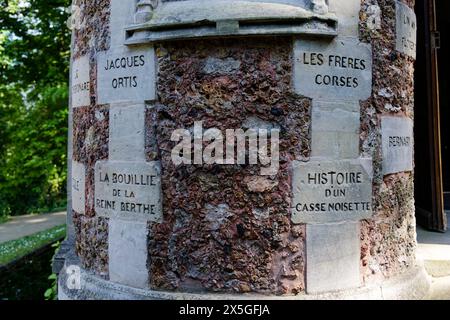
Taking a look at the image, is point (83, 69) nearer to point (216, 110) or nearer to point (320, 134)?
point (216, 110)

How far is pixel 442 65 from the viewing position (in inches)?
328

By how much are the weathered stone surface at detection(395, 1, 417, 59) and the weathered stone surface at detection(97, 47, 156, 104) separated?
1922 millimetres

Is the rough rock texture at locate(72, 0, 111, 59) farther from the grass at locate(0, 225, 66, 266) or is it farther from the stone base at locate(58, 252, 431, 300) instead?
the grass at locate(0, 225, 66, 266)

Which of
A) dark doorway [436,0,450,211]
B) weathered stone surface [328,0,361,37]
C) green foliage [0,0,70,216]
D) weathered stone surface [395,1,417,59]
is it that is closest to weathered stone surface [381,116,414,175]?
weathered stone surface [395,1,417,59]

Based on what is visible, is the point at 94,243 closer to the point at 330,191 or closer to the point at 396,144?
the point at 330,191

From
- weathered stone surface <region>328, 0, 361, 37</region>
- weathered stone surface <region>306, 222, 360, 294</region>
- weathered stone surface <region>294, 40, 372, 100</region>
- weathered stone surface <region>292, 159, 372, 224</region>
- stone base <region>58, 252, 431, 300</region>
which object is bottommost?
stone base <region>58, 252, 431, 300</region>

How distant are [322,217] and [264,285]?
1.98 ft

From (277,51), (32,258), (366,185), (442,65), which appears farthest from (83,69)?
(442,65)

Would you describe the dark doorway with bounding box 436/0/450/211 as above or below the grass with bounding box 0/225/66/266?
above

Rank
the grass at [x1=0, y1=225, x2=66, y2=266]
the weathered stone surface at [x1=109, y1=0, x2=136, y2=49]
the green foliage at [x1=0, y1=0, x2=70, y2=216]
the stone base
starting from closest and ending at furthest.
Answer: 1. the stone base
2. the weathered stone surface at [x1=109, y1=0, x2=136, y2=49]
3. the grass at [x1=0, y1=225, x2=66, y2=266]
4. the green foliage at [x1=0, y1=0, x2=70, y2=216]

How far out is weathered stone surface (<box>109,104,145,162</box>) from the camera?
358cm

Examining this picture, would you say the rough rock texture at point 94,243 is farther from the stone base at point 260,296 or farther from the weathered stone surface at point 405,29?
the weathered stone surface at point 405,29

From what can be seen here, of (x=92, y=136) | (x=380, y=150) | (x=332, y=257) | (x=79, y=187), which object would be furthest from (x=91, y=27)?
(x=332, y=257)

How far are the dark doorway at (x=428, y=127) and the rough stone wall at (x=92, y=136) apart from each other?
4168mm
